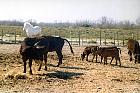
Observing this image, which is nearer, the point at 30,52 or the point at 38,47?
the point at 30,52

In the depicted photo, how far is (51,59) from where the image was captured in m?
17.7

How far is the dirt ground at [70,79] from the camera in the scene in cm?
1073

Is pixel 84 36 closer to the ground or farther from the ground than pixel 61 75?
farther from the ground

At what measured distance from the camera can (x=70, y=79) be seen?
1228cm

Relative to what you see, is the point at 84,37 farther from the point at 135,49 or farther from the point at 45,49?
the point at 45,49

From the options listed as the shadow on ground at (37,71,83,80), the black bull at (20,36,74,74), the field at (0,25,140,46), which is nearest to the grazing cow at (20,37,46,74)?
the black bull at (20,36,74,74)

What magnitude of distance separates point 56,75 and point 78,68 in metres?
2.29

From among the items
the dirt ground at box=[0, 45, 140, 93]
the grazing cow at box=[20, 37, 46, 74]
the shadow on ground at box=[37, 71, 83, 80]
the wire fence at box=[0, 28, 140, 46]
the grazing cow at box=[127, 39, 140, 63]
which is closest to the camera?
the dirt ground at box=[0, 45, 140, 93]

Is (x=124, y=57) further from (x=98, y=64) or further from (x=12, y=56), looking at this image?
(x=12, y=56)

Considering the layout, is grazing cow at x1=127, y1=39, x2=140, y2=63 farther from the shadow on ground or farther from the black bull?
the shadow on ground

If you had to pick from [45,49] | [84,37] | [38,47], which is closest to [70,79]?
[38,47]

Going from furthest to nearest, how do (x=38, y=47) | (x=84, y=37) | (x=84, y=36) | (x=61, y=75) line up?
1. (x=84, y=36)
2. (x=84, y=37)
3. (x=38, y=47)
4. (x=61, y=75)

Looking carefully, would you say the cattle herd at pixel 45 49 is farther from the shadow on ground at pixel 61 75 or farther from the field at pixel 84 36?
the field at pixel 84 36

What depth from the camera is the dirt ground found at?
10.7m
